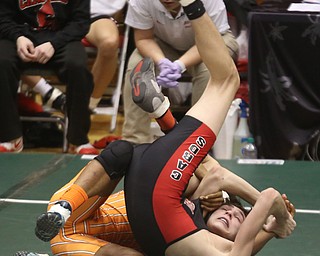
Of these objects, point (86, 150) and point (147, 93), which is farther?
point (86, 150)

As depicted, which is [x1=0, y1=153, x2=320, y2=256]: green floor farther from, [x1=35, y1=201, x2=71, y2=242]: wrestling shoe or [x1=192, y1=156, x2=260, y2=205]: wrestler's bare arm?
[x1=35, y1=201, x2=71, y2=242]: wrestling shoe

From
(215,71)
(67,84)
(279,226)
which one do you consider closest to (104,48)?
(67,84)

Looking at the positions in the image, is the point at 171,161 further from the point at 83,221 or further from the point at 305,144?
the point at 305,144

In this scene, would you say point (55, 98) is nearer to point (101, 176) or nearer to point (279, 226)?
point (101, 176)

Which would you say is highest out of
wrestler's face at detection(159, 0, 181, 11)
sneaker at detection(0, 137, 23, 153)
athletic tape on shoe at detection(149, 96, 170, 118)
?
athletic tape on shoe at detection(149, 96, 170, 118)

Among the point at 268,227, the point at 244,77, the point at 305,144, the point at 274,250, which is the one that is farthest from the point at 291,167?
the point at 268,227

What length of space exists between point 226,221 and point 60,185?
140 cm

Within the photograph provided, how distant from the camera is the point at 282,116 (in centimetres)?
532

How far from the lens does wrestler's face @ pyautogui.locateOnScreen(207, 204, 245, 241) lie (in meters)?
3.53

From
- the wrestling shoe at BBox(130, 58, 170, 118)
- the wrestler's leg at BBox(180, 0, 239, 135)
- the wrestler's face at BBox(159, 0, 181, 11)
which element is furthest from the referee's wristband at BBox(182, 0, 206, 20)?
the wrestler's face at BBox(159, 0, 181, 11)

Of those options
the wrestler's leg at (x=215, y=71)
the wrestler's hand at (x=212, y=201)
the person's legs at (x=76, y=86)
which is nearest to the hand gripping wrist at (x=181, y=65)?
the person's legs at (x=76, y=86)

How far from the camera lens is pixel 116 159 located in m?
3.53

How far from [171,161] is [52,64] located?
2.11m

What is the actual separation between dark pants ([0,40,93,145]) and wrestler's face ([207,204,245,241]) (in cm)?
195
